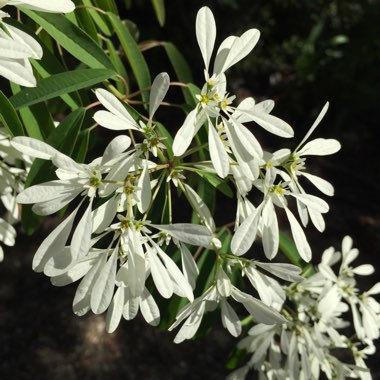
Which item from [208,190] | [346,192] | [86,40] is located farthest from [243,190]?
[346,192]

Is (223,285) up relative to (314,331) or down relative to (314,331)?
up

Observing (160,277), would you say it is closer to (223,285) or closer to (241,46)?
(223,285)

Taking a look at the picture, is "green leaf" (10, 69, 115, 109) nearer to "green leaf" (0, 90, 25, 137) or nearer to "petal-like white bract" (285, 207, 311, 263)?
"green leaf" (0, 90, 25, 137)

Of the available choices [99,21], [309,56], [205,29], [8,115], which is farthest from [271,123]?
[309,56]

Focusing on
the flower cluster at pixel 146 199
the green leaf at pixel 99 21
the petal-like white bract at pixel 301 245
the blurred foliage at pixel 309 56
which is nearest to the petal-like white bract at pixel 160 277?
the flower cluster at pixel 146 199

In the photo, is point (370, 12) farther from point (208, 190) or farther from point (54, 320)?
point (208, 190)

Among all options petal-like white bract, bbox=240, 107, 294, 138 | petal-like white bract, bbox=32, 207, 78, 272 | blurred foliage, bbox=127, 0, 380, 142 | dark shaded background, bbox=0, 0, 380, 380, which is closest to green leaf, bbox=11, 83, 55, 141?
petal-like white bract, bbox=32, 207, 78, 272
